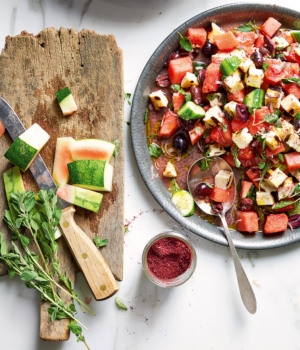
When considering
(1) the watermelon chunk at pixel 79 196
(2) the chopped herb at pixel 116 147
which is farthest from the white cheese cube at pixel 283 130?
(1) the watermelon chunk at pixel 79 196

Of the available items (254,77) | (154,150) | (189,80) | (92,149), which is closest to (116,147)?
(92,149)

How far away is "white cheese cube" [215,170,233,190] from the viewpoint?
2.85 meters

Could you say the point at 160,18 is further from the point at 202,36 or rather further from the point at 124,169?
the point at 124,169

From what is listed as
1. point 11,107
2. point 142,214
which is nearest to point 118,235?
point 142,214

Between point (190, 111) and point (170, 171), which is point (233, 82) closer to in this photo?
point (190, 111)

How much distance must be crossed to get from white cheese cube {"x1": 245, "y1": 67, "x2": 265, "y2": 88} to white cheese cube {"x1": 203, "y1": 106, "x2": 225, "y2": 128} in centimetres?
25

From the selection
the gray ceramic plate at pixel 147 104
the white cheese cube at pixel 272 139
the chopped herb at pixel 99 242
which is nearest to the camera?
the white cheese cube at pixel 272 139

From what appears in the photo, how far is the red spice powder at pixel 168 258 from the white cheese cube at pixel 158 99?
857 mm

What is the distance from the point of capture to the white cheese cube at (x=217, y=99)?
2787 millimetres

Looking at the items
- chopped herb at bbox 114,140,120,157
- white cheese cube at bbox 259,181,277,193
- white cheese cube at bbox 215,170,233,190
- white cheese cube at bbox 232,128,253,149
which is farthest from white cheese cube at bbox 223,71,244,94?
chopped herb at bbox 114,140,120,157

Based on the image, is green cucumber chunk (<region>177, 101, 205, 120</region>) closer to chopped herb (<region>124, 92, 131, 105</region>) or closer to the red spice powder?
chopped herb (<region>124, 92, 131, 105</region>)

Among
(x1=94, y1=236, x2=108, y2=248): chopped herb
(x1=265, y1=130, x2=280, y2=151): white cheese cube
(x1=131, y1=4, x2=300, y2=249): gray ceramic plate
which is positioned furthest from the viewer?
(x1=131, y1=4, x2=300, y2=249): gray ceramic plate

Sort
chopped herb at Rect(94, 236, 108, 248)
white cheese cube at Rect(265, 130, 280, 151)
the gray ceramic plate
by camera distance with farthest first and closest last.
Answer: the gray ceramic plate, chopped herb at Rect(94, 236, 108, 248), white cheese cube at Rect(265, 130, 280, 151)

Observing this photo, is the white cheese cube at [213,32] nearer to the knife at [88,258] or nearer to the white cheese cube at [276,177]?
the white cheese cube at [276,177]
